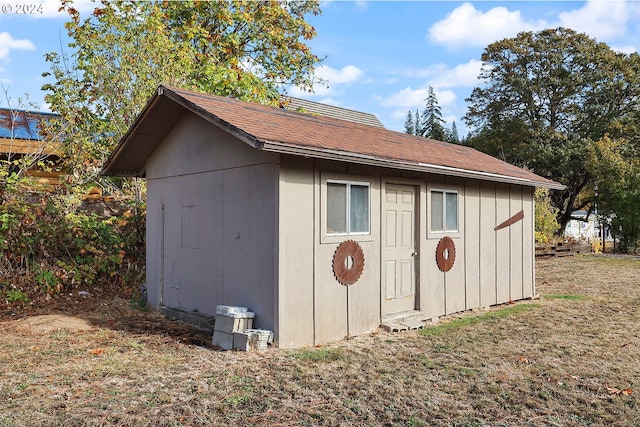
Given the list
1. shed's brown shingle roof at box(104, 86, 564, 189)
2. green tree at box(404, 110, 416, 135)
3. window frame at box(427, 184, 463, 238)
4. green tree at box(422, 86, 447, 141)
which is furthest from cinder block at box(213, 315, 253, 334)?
green tree at box(404, 110, 416, 135)

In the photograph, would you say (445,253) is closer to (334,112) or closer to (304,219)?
(304,219)

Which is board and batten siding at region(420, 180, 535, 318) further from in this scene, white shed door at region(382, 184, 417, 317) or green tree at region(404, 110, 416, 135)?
green tree at region(404, 110, 416, 135)

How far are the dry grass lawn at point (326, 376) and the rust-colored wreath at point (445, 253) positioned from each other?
1023mm

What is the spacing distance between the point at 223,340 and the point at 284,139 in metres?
2.58

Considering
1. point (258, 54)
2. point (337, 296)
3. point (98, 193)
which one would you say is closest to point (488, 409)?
point (337, 296)

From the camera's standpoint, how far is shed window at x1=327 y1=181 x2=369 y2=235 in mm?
6840

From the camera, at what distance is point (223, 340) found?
6398mm

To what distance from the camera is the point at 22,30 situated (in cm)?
1139

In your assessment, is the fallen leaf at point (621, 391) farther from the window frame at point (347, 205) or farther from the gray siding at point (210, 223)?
the gray siding at point (210, 223)

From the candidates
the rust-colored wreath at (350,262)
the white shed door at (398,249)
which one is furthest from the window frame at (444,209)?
the rust-colored wreath at (350,262)

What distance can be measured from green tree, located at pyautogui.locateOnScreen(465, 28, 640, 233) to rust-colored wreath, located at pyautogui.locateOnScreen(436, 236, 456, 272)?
18.6 m

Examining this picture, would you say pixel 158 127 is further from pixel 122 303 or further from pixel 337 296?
pixel 337 296

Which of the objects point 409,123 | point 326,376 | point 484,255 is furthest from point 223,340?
point 409,123

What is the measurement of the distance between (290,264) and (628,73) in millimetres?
25820
